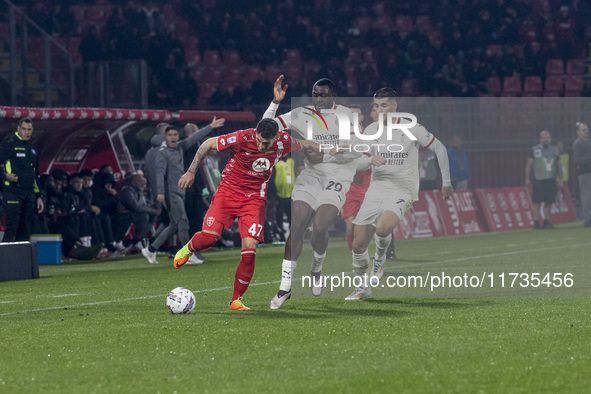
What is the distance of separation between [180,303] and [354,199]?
14.5ft

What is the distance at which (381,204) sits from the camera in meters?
10.3

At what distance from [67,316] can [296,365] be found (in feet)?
11.4

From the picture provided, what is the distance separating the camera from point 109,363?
20.7ft

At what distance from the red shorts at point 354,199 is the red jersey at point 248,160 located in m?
3.53

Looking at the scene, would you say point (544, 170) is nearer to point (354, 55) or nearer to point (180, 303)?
point (354, 55)

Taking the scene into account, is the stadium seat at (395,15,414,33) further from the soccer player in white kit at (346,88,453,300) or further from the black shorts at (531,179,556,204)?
the soccer player in white kit at (346,88,453,300)

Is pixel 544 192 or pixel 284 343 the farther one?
pixel 544 192

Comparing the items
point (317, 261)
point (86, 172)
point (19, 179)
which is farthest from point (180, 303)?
point (86, 172)

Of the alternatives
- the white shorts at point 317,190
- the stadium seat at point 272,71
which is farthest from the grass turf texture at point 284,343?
the stadium seat at point 272,71

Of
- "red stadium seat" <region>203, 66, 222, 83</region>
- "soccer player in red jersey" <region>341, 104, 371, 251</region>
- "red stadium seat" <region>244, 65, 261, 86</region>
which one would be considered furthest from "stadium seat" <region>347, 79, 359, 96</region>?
"soccer player in red jersey" <region>341, 104, 371, 251</region>

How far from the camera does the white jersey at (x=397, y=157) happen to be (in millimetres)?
10406

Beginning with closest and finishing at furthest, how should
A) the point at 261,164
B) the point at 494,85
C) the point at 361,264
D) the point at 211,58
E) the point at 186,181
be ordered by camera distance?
1. the point at 186,181
2. the point at 261,164
3. the point at 361,264
4. the point at 494,85
5. the point at 211,58

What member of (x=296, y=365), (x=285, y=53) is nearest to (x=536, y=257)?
(x=296, y=365)

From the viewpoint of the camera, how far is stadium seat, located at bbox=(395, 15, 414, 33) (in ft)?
102
